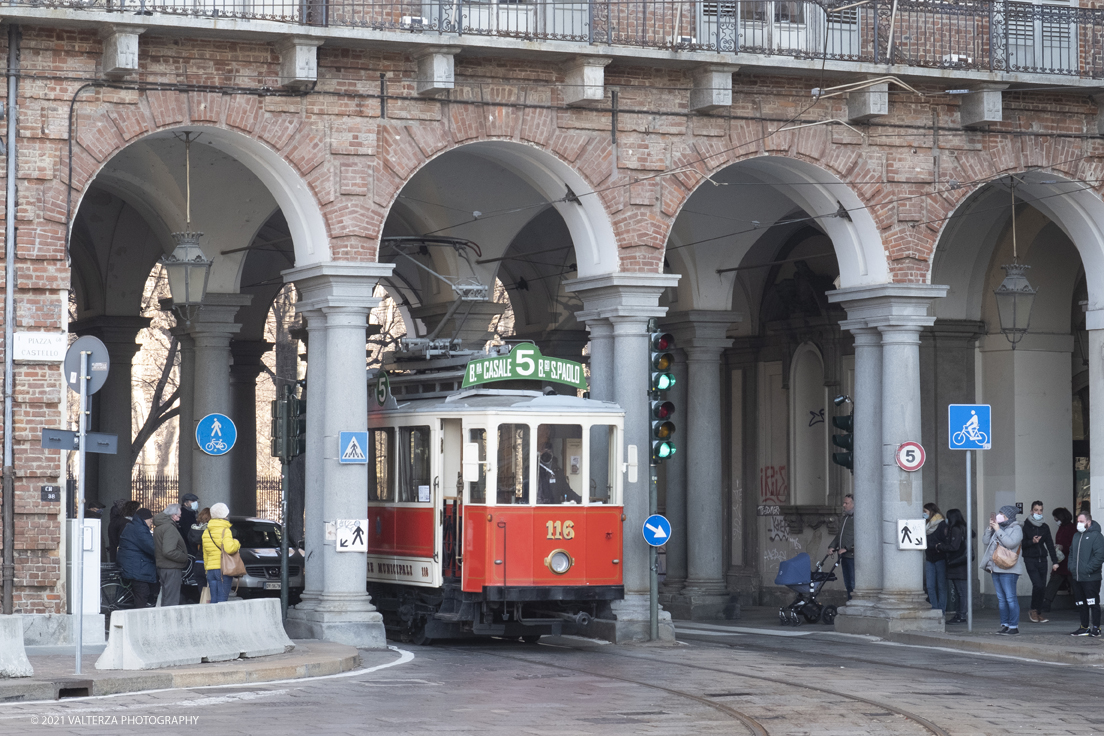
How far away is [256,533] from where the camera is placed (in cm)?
2364

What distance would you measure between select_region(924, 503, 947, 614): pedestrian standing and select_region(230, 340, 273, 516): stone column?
1346cm

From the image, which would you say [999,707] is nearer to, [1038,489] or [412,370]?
[412,370]

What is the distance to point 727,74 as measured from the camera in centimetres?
1912

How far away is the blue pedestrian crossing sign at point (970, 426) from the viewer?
782 inches

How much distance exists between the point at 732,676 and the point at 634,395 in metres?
4.80

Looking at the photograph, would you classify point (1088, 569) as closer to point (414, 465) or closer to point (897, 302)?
point (897, 302)

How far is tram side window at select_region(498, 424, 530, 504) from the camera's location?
17562 mm

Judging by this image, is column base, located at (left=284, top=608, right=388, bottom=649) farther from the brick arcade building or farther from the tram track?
the tram track

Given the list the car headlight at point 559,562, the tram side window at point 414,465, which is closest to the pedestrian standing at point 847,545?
the car headlight at point 559,562

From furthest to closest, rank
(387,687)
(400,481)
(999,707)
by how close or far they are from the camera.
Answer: (400,481) < (387,687) < (999,707)

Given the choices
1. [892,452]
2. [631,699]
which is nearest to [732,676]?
[631,699]

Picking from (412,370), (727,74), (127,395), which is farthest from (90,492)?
(727,74)

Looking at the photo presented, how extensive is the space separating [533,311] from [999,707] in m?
17.4

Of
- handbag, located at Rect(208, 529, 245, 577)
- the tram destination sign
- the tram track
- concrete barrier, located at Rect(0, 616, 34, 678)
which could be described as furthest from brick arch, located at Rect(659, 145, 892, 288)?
concrete barrier, located at Rect(0, 616, 34, 678)
